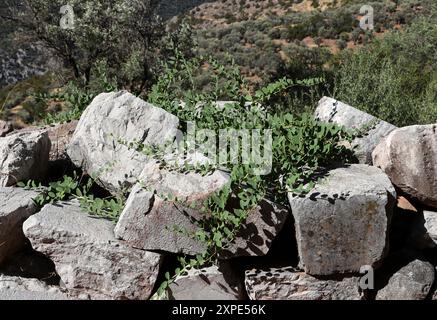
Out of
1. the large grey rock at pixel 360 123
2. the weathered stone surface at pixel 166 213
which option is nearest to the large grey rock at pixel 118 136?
the weathered stone surface at pixel 166 213

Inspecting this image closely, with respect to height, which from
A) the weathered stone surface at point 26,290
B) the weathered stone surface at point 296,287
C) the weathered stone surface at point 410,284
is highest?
the weathered stone surface at point 26,290

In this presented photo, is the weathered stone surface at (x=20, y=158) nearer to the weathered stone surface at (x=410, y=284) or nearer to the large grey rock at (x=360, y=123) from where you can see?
the large grey rock at (x=360, y=123)

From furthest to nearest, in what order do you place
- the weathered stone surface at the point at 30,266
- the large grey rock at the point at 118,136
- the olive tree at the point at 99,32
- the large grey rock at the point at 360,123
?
the olive tree at the point at 99,32 < the large grey rock at the point at 360,123 < the large grey rock at the point at 118,136 < the weathered stone surface at the point at 30,266

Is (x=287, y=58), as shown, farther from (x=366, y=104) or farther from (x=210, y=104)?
(x=210, y=104)

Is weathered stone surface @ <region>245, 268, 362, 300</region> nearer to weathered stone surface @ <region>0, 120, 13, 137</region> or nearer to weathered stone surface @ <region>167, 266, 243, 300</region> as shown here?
weathered stone surface @ <region>167, 266, 243, 300</region>

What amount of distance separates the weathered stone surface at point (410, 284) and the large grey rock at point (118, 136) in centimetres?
221

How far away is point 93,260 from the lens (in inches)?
143

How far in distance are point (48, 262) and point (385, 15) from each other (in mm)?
30223

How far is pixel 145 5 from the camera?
12570mm

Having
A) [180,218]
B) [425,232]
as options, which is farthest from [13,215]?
[425,232]

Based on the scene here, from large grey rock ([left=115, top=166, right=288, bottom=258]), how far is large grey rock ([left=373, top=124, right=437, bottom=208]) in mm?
1163

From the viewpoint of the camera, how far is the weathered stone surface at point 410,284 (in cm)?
369

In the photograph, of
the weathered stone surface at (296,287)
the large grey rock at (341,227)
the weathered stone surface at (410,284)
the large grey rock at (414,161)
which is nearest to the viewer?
the large grey rock at (341,227)
